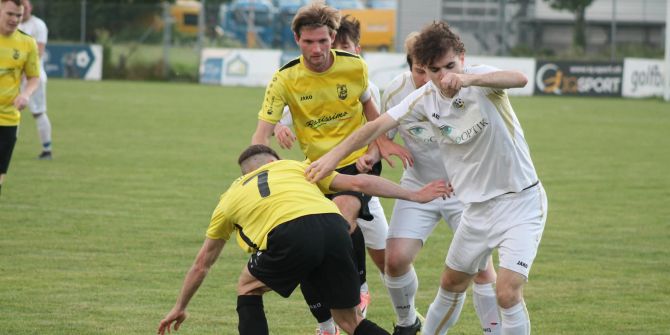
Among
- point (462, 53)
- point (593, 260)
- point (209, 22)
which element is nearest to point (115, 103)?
point (209, 22)

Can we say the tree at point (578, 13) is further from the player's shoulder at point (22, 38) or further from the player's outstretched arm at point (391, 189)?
the player's outstretched arm at point (391, 189)

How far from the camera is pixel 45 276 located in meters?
8.84

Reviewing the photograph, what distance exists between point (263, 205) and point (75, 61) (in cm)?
3431

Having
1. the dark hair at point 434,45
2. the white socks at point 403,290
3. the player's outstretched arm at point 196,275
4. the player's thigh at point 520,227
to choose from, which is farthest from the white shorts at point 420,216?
the player's outstretched arm at point 196,275

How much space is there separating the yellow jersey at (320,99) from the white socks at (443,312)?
1.12 meters

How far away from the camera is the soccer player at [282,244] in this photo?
5.70 m

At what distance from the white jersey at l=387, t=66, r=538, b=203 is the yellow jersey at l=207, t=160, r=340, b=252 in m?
0.84

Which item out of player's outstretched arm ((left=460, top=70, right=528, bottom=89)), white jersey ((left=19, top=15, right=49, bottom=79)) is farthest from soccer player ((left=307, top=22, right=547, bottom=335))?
white jersey ((left=19, top=15, right=49, bottom=79))

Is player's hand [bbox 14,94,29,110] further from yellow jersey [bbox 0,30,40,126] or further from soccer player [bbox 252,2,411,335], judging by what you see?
soccer player [bbox 252,2,411,335]

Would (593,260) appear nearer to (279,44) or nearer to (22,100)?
(22,100)

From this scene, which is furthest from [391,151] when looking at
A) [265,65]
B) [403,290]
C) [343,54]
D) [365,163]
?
[265,65]

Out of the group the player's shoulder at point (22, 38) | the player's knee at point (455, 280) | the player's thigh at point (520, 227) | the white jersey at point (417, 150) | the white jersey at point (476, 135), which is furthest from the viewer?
the player's shoulder at point (22, 38)

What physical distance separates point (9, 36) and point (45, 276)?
329 cm

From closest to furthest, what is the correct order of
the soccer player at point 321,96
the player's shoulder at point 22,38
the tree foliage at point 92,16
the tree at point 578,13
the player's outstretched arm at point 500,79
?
the player's outstretched arm at point 500,79
the soccer player at point 321,96
the player's shoulder at point 22,38
the tree foliage at point 92,16
the tree at point 578,13
